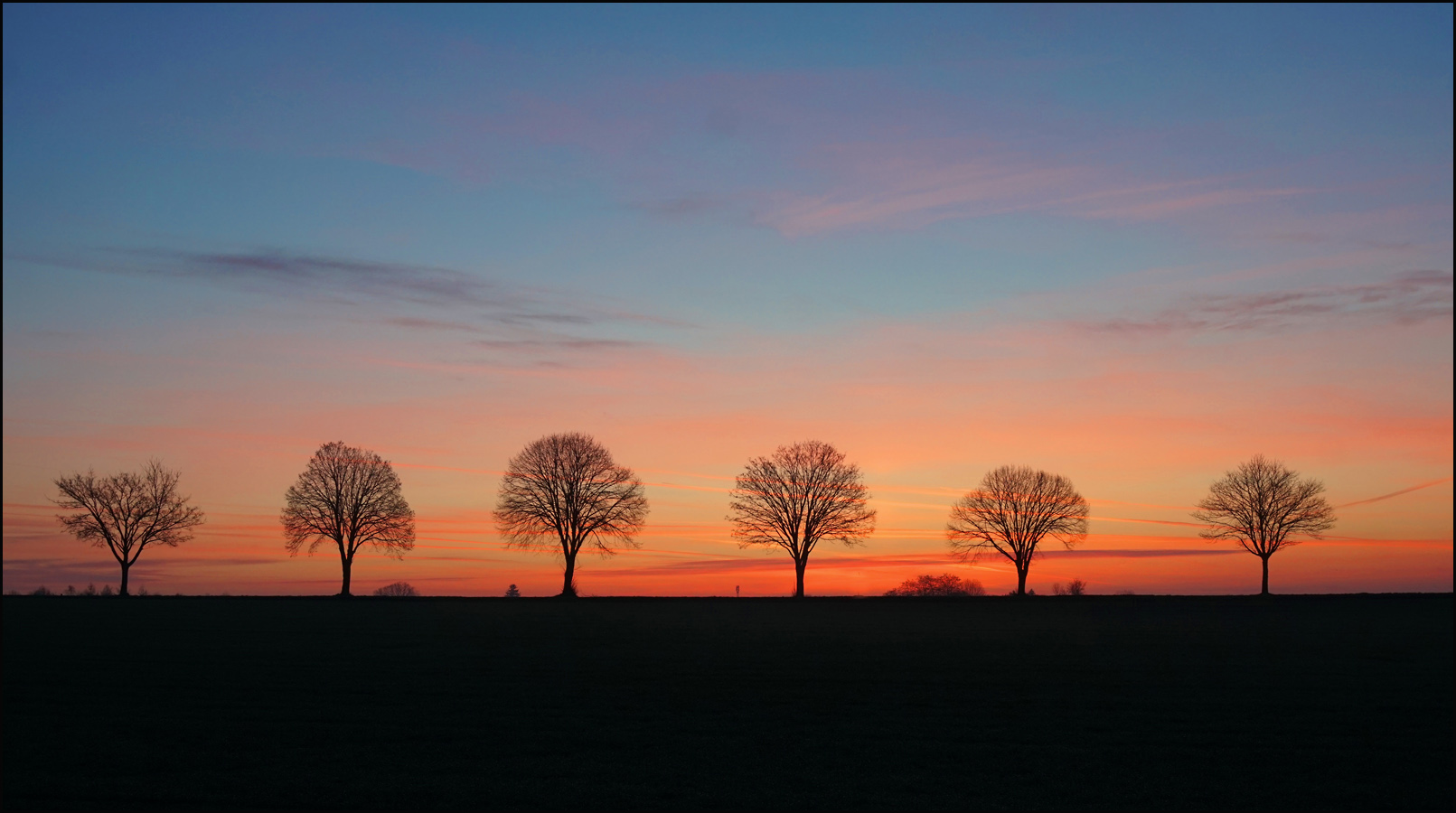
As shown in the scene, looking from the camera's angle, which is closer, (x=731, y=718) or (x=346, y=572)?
(x=731, y=718)

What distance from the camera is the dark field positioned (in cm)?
1614

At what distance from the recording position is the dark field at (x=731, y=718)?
53.0 feet

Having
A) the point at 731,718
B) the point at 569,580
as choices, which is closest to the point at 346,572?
the point at 569,580

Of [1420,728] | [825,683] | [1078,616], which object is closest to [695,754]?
[825,683]

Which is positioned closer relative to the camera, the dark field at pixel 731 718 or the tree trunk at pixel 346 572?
the dark field at pixel 731 718

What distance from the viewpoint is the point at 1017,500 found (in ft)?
325

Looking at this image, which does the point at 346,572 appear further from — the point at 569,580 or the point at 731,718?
the point at 731,718

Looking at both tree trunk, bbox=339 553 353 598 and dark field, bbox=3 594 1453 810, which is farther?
tree trunk, bbox=339 553 353 598

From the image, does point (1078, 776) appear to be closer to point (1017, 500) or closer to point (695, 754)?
point (695, 754)

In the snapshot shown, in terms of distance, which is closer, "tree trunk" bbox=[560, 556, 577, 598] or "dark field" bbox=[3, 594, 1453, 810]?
"dark field" bbox=[3, 594, 1453, 810]

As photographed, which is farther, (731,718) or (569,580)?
(569,580)

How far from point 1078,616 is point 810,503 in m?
36.7

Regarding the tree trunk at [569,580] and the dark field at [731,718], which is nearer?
the dark field at [731,718]

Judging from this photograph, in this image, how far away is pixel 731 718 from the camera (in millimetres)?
21922
